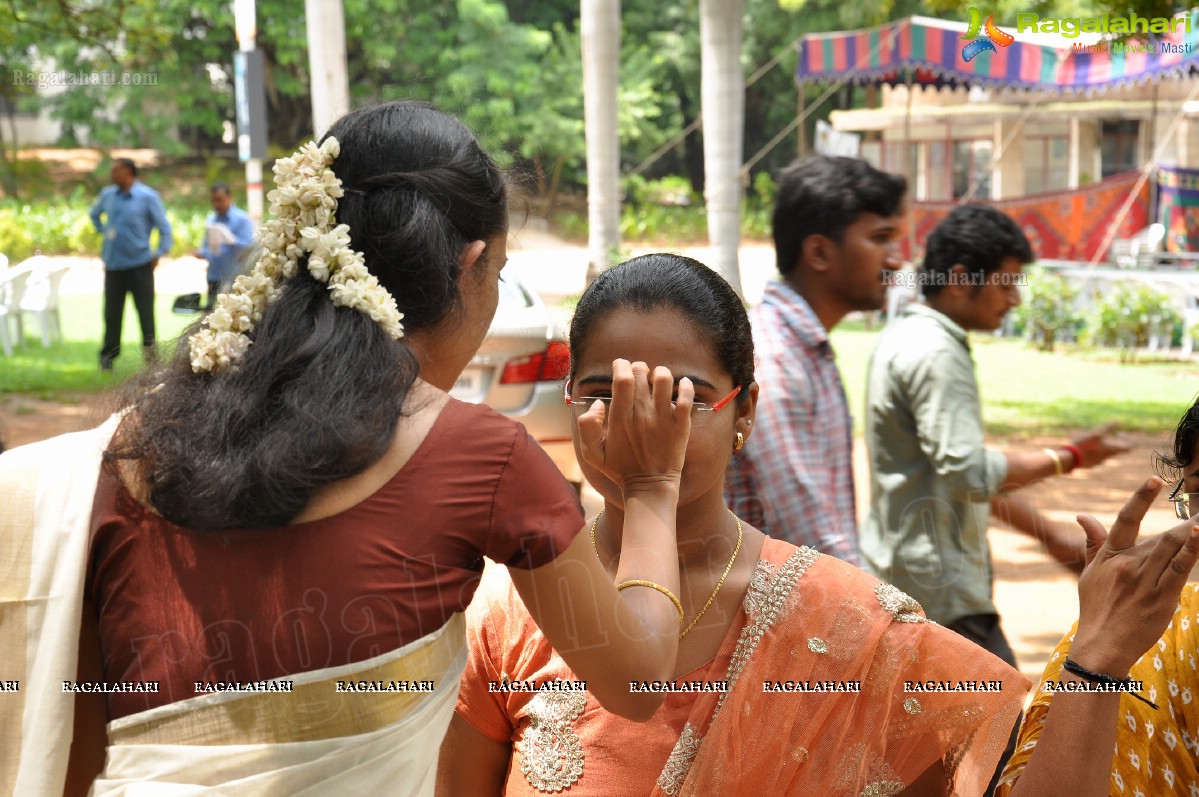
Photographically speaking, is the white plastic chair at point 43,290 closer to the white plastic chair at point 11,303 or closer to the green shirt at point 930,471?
the white plastic chair at point 11,303

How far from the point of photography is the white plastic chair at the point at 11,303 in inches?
492

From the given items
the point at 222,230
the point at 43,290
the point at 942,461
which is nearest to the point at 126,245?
the point at 222,230

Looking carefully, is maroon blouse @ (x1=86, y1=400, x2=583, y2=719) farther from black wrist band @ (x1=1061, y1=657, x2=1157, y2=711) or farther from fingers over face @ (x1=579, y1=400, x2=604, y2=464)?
black wrist band @ (x1=1061, y1=657, x2=1157, y2=711)

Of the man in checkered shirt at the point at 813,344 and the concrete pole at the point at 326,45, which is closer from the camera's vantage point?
the man in checkered shirt at the point at 813,344

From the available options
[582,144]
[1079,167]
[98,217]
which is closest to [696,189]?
[582,144]

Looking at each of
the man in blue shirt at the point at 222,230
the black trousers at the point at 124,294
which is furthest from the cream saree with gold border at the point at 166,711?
the black trousers at the point at 124,294

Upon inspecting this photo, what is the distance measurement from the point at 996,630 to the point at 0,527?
2.43 m

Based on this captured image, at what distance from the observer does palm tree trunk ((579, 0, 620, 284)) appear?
33.2ft

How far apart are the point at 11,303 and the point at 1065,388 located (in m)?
10.8

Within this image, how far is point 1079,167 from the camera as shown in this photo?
21.0m

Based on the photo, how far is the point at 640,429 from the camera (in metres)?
1.48

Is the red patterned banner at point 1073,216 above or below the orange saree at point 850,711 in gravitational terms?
below

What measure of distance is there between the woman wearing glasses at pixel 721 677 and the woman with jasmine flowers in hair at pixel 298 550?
29 centimetres

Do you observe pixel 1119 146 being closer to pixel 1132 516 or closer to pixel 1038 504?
pixel 1038 504
